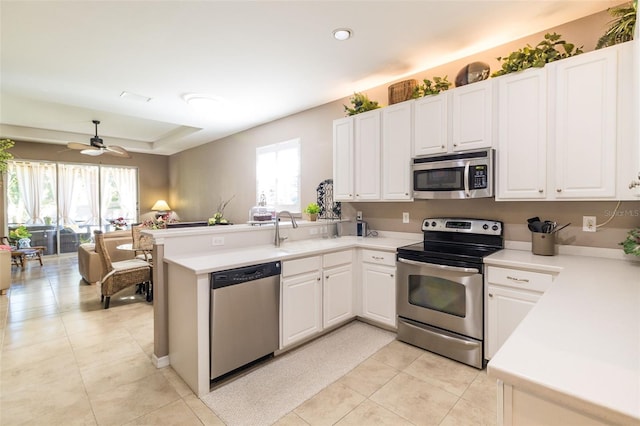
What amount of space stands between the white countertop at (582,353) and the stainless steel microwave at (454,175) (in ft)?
3.97

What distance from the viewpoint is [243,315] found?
2264 mm

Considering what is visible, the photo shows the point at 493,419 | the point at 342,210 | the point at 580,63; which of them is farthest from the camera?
the point at 342,210

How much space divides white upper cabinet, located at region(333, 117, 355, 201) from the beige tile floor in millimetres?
1762

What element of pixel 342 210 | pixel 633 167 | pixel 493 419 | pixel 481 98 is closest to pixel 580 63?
pixel 481 98

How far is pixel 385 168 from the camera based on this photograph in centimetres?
325

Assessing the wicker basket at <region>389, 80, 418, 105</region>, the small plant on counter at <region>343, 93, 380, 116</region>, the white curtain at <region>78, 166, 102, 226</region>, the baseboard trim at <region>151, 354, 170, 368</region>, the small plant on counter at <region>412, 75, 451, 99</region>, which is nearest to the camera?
the baseboard trim at <region>151, 354, 170, 368</region>

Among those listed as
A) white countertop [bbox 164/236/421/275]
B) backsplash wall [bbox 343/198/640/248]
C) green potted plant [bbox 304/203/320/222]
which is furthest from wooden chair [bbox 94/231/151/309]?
backsplash wall [bbox 343/198/640/248]

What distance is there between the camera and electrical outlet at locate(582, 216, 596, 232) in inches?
91.7

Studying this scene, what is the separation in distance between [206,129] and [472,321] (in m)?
5.49

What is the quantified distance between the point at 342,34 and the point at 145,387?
3261 millimetres

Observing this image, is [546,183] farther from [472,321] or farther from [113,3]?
[113,3]

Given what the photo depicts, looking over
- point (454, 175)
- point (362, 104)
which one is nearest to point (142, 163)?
point (362, 104)

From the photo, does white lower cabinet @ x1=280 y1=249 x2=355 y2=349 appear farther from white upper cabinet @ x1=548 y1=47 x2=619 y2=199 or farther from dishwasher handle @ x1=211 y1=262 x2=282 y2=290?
white upper cabinet @ x1=548 y1=47 x2=619 y2=199

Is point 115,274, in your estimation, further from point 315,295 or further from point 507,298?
point 507,298
